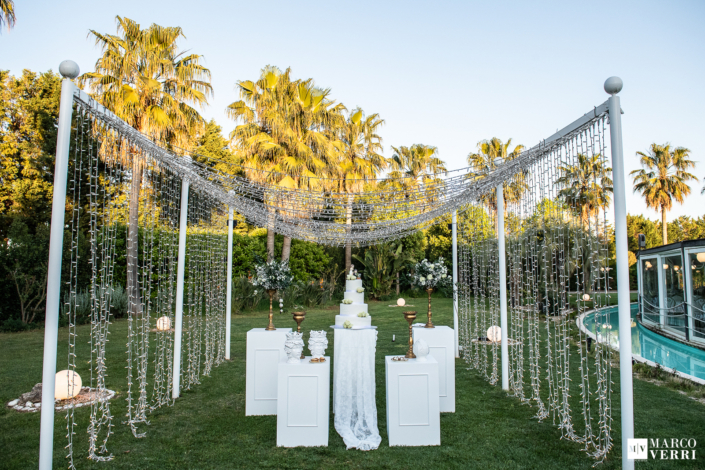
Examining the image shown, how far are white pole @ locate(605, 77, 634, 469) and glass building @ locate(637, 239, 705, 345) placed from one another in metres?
7.74

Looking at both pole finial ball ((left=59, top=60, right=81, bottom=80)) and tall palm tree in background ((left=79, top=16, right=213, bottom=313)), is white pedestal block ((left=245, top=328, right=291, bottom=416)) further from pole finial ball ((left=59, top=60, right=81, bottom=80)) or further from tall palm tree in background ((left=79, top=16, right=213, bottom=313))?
tall palm tree in background ((left=79, top=16, right=213, bottom=313))

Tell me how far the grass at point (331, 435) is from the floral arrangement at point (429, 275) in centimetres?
153

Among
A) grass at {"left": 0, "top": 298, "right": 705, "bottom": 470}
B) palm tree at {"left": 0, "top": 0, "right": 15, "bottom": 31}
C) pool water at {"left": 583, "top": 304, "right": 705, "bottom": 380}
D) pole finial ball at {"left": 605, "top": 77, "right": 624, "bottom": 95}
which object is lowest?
pool water at {"left": 583, "top": 304, "right": 705, "bottom": 380}

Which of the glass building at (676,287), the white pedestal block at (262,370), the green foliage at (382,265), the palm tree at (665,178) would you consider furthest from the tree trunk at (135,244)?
the palm tree at (665,178)

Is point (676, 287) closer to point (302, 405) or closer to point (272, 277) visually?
point (272, 277)

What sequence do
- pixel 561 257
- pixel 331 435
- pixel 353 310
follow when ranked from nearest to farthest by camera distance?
pixel 331 435
pixel 561 257
pixel 353 310

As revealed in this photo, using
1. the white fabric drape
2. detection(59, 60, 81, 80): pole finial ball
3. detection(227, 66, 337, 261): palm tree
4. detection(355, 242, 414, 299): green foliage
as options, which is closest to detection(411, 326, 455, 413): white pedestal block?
the white fabric drape

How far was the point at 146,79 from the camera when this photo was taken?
1026 centimetres

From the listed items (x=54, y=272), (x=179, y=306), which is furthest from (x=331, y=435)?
(x=54, y=272)

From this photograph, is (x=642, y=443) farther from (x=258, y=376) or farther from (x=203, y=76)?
(x=203, y=76)

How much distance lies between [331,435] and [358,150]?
13.5 m

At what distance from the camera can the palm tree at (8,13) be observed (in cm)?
684

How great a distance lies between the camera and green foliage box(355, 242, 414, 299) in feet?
57.1

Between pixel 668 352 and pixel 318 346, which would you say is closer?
pixel 318 346
